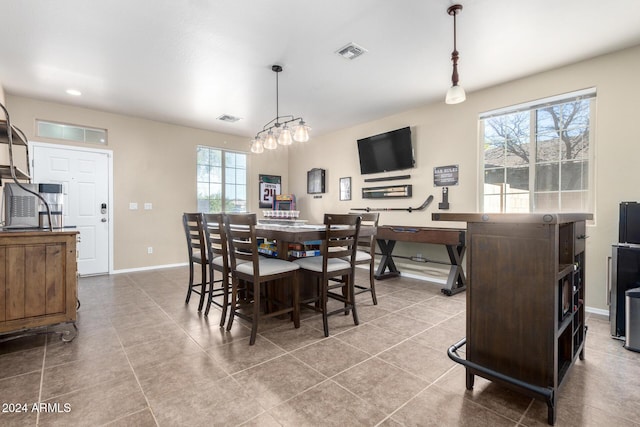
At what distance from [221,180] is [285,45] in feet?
12.4

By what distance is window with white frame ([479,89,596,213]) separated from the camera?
324 cm

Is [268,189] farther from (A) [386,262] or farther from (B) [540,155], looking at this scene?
(B) [540,155]

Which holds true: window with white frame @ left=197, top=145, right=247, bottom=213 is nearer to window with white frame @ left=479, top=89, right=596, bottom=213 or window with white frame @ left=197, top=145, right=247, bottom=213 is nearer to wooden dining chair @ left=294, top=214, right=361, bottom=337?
wooden dining chair @ left=294, top=214, right=361, bottom=337

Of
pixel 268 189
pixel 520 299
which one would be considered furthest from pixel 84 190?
pixel 520 299

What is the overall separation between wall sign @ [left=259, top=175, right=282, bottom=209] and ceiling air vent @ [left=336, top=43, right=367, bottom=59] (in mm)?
4003

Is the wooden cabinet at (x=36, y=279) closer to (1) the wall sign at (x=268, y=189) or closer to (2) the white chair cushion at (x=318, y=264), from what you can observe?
(2) the white chair cushion at (x=318, y=264)

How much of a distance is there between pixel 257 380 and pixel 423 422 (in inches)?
36.9

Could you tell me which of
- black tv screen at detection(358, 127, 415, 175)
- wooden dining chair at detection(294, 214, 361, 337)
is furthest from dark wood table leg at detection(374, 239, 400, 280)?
wooden dining chair at detection(294, 214, 361, 337)

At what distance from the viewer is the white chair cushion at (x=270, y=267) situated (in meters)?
2.38

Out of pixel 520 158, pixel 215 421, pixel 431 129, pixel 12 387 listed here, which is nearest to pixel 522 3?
pixel 520 158

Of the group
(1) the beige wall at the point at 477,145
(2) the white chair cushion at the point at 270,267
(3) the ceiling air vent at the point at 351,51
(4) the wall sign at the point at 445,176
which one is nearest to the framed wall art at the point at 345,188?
(1) the beige wall at the point at 477,145

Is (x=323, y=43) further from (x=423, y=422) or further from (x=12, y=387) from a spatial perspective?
(x=12, y=387)

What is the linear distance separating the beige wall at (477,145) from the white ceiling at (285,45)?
198mm

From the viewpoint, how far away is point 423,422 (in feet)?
4.75
